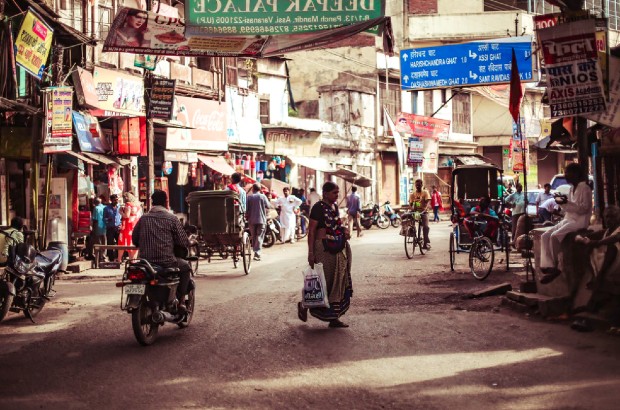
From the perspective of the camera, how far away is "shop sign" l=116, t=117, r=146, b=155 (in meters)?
24.6

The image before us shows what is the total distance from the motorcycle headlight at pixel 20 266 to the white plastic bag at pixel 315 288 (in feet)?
13.2

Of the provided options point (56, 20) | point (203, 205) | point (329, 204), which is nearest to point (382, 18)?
point (329, 204)

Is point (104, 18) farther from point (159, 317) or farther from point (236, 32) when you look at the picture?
point (159, 317)

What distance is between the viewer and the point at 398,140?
48.4 metres

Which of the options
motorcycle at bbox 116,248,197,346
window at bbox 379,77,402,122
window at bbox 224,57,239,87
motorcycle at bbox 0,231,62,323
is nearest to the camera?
motorcycle at bbox 116,248,197,346

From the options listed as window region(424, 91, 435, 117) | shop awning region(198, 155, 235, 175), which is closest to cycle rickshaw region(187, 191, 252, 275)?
shop awning region(198, 155, 235, 175)

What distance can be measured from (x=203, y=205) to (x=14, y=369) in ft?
34.2

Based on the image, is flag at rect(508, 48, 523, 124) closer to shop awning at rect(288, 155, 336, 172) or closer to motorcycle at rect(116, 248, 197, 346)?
motorcycle at rect(116, 248, 197, 346)

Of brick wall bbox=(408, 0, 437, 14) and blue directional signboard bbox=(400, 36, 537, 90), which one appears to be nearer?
blue directional signboard bbox=(400, 36, 537, 90)

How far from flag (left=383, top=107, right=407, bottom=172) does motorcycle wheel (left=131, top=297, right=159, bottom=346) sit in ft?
129

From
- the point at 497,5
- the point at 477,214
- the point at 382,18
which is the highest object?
the point at 497,5

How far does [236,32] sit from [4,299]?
15.9ft

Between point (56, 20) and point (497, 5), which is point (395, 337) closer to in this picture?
point (56, 20)

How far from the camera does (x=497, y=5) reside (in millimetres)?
59250
